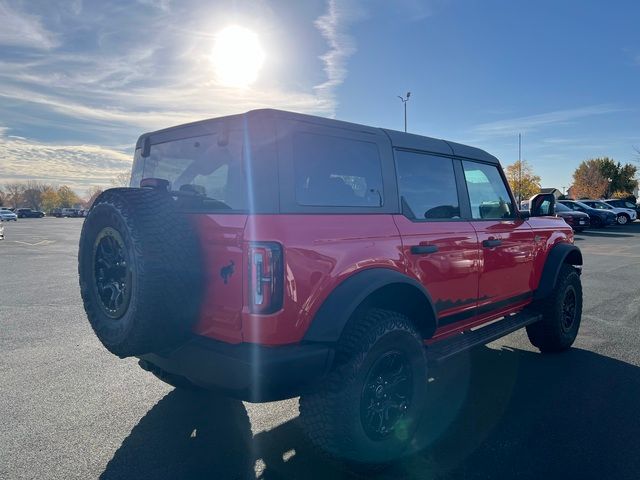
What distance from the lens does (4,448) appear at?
A: 9.70 feet

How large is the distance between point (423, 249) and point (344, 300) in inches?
34.8

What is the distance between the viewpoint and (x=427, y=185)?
3.49 m

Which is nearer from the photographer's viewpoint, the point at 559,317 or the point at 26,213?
the point at 559,317

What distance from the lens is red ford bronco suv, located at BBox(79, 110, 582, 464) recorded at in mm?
2352

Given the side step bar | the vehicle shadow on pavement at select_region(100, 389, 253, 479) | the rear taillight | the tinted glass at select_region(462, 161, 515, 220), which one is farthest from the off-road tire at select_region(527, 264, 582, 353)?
the rear taillight

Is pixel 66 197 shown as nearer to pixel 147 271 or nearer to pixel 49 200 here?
pixel 49 200

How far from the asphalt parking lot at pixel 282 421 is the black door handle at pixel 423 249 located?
1249 mm

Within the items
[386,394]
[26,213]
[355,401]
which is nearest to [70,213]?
[26,213]

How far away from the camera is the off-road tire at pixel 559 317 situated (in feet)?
15.4

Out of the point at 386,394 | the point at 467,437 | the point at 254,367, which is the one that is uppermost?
the point at 254,367

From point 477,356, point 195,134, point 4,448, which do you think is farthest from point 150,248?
point 477,356

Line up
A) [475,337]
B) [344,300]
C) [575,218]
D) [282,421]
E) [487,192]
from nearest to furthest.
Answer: [344,300]
[282,421]
[475,337]
[487,192]
[575,218]

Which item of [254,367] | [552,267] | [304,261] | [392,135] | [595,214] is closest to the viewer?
[254,367]

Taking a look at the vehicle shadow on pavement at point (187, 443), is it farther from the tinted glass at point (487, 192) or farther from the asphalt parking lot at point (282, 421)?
the tinted glass at point (487, 192)
